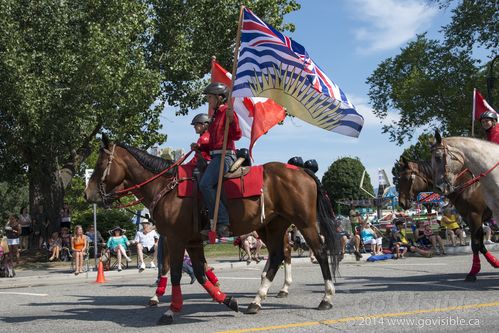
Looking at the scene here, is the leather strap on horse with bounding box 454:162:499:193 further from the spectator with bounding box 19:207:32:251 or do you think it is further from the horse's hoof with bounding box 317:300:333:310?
the spectator with bounding box 19:207:32:251

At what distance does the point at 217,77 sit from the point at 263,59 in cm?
301

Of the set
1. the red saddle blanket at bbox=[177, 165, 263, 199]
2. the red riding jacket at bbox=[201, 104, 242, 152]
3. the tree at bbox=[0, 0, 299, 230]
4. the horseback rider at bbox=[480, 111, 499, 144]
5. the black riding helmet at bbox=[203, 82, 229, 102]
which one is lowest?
the red saddle blanket at bbox=[177, 165, 263, 199]

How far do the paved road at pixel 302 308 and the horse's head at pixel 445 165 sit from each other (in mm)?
1620

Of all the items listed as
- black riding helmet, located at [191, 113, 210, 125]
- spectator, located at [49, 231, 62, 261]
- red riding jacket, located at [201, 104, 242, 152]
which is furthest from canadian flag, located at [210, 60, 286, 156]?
spectator, located at [49, 231, 62, 261]

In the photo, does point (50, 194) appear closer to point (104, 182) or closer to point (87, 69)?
point (87, 69)

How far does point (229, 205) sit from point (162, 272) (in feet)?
8.12

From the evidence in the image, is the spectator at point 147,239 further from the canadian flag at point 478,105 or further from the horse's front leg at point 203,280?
the horse's front leg at point 203,280

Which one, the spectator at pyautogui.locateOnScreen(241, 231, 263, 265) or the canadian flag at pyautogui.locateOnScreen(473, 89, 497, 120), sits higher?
the canadian flag at pyautogui.locateOnScreen(473, 89, 497, 120)

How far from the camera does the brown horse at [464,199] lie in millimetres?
10375

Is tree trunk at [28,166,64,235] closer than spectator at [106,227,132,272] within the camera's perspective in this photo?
No

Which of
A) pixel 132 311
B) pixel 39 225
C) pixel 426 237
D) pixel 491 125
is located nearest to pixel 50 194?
pixel 39 225

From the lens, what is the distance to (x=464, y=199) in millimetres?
10414

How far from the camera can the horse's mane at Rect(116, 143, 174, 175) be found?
841 centimetres

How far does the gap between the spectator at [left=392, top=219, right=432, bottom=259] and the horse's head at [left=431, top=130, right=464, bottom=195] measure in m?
9.81
